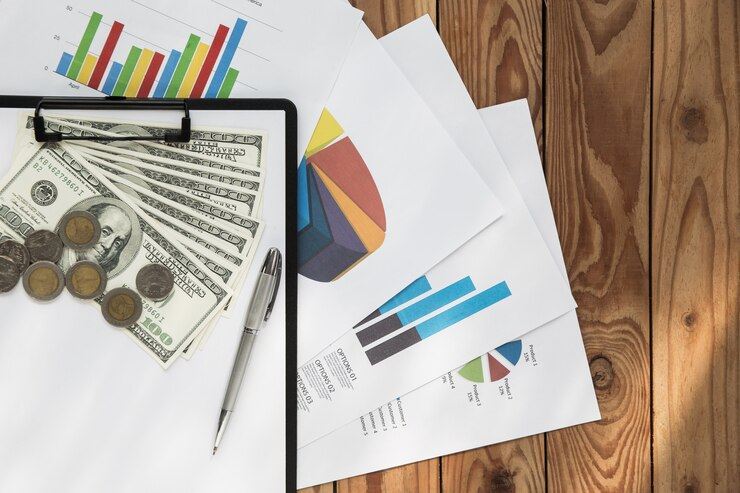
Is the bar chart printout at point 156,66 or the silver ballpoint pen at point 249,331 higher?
the bar chart printout at point 156,66

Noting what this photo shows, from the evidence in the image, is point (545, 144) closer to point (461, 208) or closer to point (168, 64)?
point (461, 208)

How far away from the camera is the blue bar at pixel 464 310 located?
623 millimetres

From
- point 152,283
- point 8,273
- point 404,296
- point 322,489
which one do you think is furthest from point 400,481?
point 8,273

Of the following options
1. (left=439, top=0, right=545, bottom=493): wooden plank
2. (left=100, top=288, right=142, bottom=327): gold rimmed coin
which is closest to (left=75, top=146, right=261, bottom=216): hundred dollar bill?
(left=100, top=288, right=142, bottom=327): gold rimmed coin

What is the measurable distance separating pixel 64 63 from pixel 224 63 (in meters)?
0.14

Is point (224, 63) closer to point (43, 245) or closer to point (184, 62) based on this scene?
point (184, 62)

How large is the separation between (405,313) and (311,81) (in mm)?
227

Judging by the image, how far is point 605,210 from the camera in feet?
2.15

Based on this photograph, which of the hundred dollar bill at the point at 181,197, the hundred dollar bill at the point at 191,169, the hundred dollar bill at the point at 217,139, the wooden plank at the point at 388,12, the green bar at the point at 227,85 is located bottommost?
the hundred dollar bill at the point at 181,197

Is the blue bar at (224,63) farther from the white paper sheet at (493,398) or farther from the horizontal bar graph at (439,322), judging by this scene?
the horizontal bar graph at (439,322)

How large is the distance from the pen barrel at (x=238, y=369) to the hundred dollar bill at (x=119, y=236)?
0.04m

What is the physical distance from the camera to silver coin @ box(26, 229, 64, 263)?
22.7 inches

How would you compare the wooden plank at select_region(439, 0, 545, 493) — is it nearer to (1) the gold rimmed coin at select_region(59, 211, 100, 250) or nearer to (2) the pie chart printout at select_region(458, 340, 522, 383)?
(2) the pie chart printout at select_region(458, 340, 522, 383)

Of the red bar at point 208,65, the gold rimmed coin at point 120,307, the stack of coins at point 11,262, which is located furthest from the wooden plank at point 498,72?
the stack of coins at point 11,262
